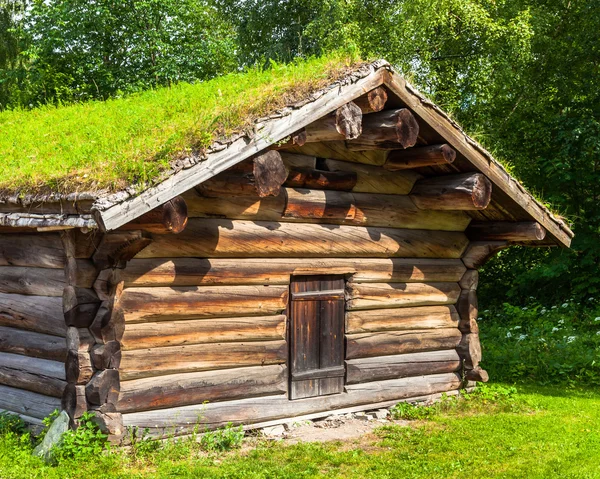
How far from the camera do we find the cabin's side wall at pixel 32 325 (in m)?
7.43

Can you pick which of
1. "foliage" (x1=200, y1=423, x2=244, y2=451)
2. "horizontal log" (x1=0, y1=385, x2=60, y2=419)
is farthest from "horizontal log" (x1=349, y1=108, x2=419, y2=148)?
"horizontal log" (x1=0, y1=385, x2=60, y2=419)

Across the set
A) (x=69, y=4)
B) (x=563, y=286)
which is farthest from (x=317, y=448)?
(x=69, y=4)

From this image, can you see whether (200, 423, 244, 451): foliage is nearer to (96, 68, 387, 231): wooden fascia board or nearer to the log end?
(96, 68, 387, 231): wooden fascia board

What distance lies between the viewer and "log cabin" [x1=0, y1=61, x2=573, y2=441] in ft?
22.8

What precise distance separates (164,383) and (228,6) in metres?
22.1

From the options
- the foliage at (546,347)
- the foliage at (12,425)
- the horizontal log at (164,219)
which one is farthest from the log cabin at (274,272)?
the foliage at (546,347)

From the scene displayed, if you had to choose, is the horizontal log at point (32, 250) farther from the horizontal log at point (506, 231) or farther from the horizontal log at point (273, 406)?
the horizontal log at point (506, 231)

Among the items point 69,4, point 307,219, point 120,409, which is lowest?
point 120,409

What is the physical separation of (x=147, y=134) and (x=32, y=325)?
2.40 meters

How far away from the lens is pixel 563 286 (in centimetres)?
1911

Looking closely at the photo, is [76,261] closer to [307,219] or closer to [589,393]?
[307,219]

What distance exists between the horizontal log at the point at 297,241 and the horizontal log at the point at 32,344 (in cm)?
130

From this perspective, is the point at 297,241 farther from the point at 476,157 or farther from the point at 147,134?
the point at 476,157

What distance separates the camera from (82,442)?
6684 millimetres
